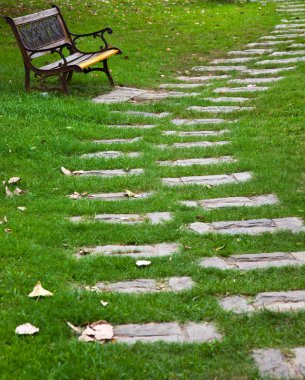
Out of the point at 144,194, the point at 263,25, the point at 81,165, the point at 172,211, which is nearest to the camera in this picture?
the point at 172,211

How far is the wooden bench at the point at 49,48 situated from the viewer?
30.3 ft

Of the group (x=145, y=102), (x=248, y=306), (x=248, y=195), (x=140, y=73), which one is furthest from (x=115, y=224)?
(x=140, y=73)

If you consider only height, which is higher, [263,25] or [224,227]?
[224,227]

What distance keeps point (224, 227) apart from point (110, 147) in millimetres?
2448

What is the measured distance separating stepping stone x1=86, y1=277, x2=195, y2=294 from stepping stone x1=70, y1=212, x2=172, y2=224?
3.47 ft

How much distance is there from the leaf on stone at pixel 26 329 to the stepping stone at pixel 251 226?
182 centimetres

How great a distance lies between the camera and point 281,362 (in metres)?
3.29

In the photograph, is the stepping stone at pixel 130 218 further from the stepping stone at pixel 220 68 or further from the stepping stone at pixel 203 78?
the stepping stone at pixel 220 68

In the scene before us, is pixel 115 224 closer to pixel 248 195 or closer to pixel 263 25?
pixel 248 195

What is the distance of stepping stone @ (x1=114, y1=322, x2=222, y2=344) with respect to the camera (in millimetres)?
3543

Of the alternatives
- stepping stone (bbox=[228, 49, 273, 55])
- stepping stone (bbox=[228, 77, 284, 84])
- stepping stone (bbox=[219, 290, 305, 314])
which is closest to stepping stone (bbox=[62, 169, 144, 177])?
stepping stone (bbox=[219, 290, 305, 314])

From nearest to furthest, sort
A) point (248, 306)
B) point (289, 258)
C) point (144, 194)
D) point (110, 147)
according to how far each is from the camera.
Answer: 1. point (248, 306)
2. point (289, 258)
3. point (144, 194)
4. point (110, 147)

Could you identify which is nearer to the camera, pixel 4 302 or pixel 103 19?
pixel 4 302

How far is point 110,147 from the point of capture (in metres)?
7.32
